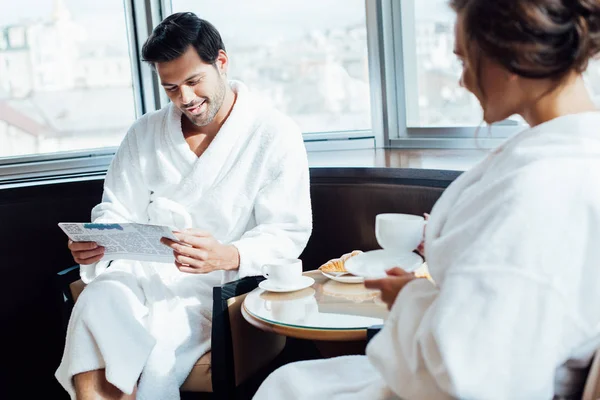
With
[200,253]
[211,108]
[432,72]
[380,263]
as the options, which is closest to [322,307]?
[380,263]

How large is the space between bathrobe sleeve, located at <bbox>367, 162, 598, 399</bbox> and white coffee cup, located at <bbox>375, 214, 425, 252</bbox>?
0.45 m

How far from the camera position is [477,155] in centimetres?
238

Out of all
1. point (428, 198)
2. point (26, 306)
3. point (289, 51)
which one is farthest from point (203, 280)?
point (289, 51)

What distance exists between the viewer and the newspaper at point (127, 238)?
1.83 metres

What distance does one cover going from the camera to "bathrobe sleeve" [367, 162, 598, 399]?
34.3 inches

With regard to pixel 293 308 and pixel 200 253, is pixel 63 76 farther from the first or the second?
pixel 293 308

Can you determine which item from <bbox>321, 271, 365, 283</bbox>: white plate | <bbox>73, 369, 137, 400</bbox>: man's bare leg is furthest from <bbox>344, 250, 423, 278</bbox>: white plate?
<bbox>73, 369, 137, 400</bbox>: man's bare leg

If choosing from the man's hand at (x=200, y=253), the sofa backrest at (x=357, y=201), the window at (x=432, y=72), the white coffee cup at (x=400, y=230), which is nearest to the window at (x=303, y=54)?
the window at (x=432, y=72)

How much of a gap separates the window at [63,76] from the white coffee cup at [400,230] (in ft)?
6.20

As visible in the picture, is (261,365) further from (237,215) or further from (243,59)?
(243,59)

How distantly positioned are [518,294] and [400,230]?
521 mm

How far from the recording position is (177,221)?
7.28 feet

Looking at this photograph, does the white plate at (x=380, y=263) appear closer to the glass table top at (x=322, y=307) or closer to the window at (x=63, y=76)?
the glass table top at (x=322, y=307)

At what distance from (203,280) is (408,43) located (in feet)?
4.13
